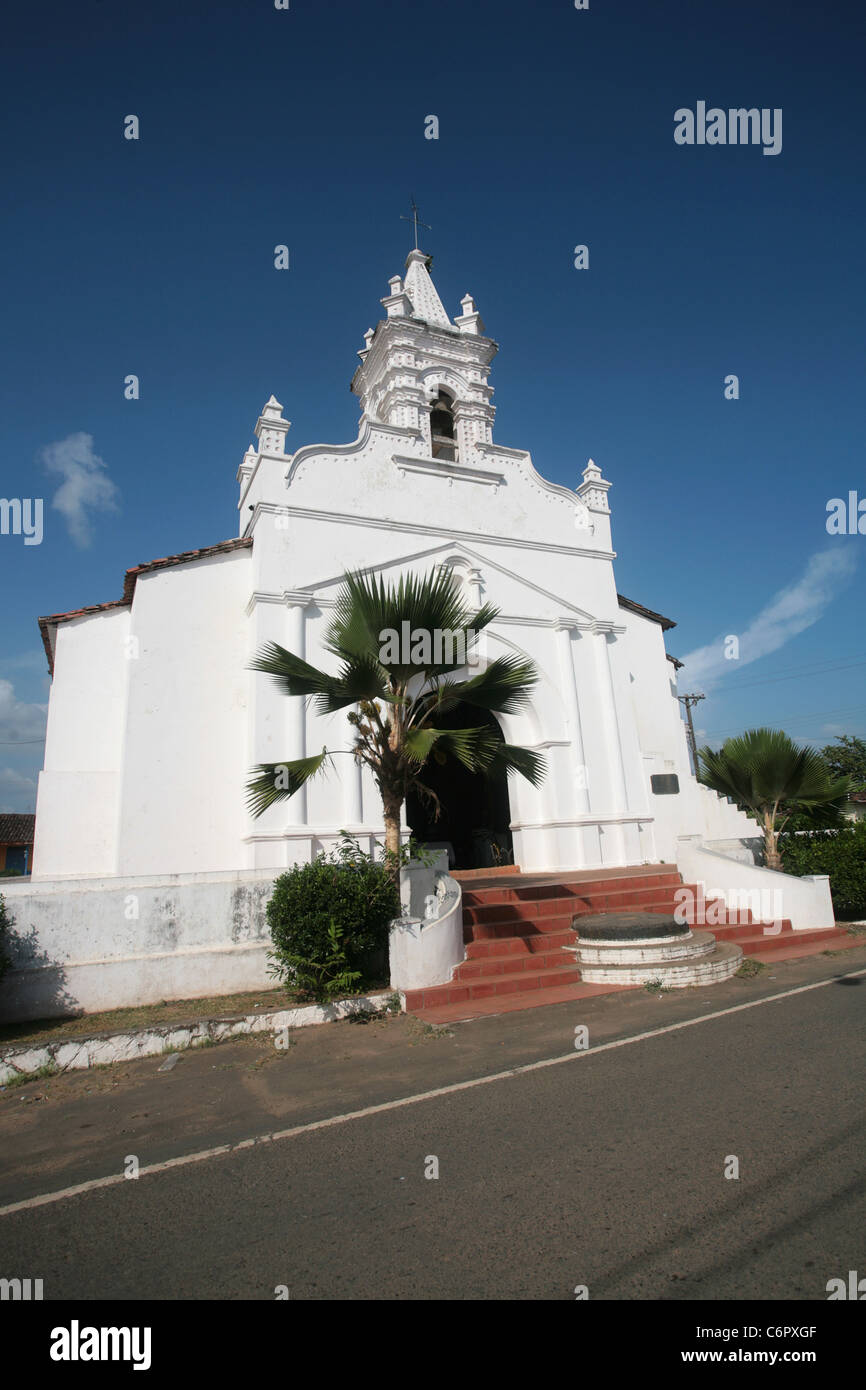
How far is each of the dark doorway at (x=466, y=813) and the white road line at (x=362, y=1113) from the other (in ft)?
26.4

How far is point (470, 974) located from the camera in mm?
8383

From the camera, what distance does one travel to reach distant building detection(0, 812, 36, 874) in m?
39.0

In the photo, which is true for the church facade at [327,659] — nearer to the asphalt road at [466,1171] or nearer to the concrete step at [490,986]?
the concrete step at [490,986]

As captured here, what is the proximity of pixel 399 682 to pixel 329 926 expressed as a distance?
9.70ft

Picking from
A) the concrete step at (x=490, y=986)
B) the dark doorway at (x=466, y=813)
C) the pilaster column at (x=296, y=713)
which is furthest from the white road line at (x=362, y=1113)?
the dark doorway at (x=466, y=813)

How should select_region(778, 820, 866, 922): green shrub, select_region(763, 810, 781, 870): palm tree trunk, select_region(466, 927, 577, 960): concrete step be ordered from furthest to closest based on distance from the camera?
select_region(763, 810, 781, 870): palm tree trunk, select_region(778, 820, 866, 922): green shrub, select_region(466, 927, 577, 960): concrete step

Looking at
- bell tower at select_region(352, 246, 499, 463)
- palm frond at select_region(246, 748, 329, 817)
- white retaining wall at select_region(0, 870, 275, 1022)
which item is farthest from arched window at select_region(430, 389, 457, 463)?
white retaining wall at select_region(0, 870, 275, 1022)

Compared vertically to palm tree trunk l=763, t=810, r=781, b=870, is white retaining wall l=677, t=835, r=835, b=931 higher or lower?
lower

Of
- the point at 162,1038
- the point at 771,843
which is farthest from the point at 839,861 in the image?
the point at 162,1038

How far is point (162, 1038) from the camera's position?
21.8ft

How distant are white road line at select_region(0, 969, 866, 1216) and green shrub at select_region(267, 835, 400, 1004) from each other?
2758 millimetres

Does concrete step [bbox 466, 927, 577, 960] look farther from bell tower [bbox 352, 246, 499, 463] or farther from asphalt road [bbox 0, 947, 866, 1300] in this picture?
bell tower [bbox 352, 246, 499, 463]
